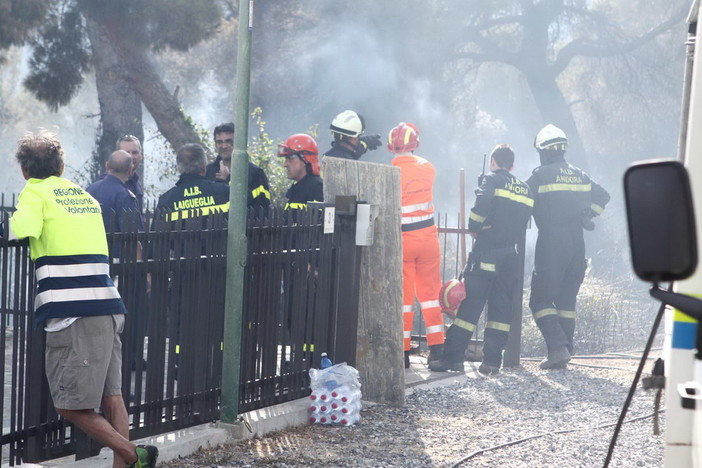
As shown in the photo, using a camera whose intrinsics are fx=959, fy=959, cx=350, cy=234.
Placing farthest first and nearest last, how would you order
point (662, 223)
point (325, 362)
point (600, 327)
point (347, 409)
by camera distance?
point (600, 327)
point (325, 362)
point (347, 409)
point (662, 223)

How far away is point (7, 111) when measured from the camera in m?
41.7

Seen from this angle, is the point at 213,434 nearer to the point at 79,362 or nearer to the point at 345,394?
the point at 345,394

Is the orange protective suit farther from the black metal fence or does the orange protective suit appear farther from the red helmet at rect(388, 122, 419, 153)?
the black metal fence

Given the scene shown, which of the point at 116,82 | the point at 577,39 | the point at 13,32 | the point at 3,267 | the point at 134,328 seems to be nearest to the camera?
the point at 3,267

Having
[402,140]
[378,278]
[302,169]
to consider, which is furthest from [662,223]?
[402,140]

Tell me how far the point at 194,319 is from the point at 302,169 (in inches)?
95.8

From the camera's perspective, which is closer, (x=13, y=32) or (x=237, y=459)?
(x=237, y=459)

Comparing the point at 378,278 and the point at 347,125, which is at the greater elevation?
the point at 347,125

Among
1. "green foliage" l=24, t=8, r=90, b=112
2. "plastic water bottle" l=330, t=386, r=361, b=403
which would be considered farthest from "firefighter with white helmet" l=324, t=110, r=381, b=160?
"green foliage" l=24, t=8, r=90, b=112

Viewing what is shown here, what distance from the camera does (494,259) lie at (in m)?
9.16

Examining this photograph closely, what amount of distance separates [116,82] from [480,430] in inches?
386

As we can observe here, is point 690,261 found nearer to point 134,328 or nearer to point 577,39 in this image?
point 134,328

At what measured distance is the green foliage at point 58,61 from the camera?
44.4 ft

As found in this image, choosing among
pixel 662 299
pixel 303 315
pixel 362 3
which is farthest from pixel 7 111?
pixel 662 299
